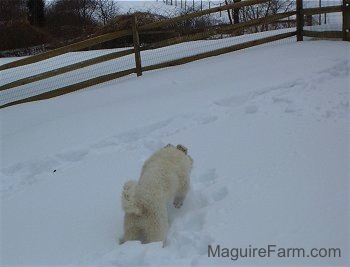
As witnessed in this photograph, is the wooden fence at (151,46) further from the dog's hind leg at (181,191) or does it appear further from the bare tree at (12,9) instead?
the bare tree at (12,9)

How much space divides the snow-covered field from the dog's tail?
0.32 m

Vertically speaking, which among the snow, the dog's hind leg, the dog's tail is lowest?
the dog's hind leg

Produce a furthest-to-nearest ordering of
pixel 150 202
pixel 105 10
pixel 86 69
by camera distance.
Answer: pixel 105 10, pixel 86 69, pixel 150 202

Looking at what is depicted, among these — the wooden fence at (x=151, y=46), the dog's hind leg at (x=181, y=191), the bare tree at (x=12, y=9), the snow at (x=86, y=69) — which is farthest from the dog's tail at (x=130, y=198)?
the bare tree at (x=12, y=9)

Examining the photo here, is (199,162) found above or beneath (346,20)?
beneath

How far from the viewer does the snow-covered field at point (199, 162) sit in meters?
3.73

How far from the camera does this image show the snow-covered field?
373 centimetres

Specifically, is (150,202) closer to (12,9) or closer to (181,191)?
(181,191)

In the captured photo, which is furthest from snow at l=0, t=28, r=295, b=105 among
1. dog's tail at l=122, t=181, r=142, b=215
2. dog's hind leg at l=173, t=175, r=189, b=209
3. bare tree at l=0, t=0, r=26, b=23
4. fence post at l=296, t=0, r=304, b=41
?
bare tree at l=0, t=0, r=26, b=23

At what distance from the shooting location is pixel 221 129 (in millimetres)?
6344

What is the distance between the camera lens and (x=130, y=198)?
11.6 ft

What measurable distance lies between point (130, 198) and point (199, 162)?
212 cm

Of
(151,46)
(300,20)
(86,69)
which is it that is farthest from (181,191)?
(300,20)

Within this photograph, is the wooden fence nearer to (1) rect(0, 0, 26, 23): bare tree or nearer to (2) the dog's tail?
(2) the dog's tail
